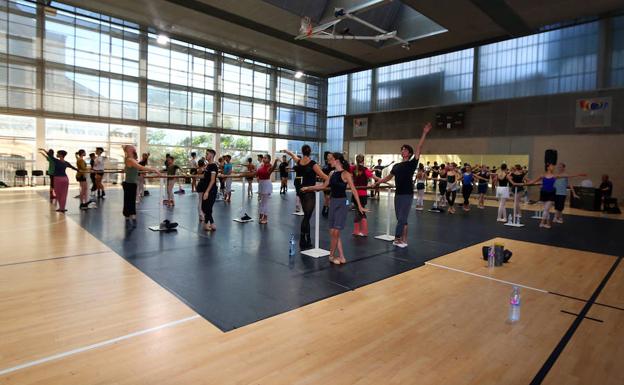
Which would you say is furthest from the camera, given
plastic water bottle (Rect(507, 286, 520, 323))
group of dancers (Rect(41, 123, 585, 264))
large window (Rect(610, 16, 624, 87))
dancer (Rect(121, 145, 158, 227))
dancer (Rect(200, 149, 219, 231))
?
large window (Rect(610, 16, 624, 87))

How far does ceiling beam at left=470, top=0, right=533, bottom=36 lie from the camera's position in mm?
16163

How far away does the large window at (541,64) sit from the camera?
19.7m

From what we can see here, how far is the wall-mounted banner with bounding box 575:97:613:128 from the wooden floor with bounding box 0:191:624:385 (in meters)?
18.1

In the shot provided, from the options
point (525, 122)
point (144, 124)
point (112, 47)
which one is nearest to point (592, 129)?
point (525, 122)

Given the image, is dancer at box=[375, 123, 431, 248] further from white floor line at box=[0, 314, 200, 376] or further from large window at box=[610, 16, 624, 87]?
large window at box=[610, 16, 624, 87]

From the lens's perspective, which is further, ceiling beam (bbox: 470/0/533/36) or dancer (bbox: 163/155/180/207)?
ceiling beam (bbox: 470/0/533/36)

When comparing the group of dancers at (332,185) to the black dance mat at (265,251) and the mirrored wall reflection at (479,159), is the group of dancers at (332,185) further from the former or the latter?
the mirrored wall reflection at (479,159)

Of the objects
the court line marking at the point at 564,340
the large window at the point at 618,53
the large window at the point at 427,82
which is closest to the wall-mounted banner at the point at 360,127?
the large window at the point at 427,82

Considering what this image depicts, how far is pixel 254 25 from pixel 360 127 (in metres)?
13.3

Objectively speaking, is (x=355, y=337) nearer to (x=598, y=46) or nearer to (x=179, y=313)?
(x=179, y=313)

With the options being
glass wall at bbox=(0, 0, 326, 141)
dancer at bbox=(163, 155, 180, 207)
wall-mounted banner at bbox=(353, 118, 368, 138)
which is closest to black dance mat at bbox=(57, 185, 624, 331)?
dancer at bbox=(163, 155, 180, 207)

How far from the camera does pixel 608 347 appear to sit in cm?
336

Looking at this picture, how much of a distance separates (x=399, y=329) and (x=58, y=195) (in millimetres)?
10182

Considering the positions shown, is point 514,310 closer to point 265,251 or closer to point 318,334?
point 318,334
